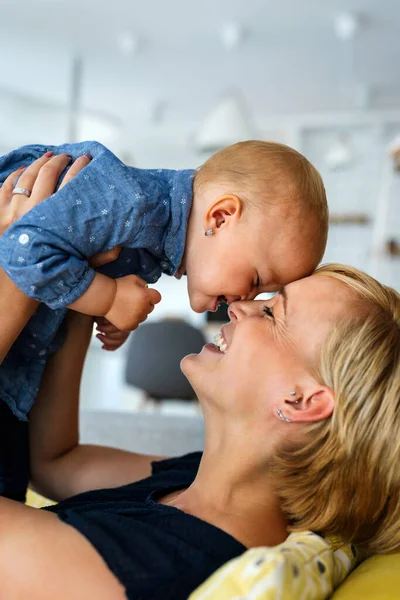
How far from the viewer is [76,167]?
1112mm

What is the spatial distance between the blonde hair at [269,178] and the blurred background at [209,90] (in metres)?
2.90

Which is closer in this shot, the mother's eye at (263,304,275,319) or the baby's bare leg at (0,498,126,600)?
the baby's bare leg at (0,498,126,600)

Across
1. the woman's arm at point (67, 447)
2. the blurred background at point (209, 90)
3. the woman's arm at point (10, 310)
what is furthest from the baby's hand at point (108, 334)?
the blurred background at point (209, 90)

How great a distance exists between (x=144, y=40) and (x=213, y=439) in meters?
4.92

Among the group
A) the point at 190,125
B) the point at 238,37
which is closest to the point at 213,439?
the point at 238,37

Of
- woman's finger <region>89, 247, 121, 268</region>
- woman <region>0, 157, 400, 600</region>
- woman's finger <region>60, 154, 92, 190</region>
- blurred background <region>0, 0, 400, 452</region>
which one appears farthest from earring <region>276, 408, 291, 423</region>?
blurred background <region>0, 0, 400, 452</region>

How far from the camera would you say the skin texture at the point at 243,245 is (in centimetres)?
120

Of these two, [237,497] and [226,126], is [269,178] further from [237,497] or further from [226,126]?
[226,126]

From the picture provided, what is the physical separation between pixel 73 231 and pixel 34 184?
131 millimetres

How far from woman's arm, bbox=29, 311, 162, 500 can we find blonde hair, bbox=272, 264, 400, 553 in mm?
472

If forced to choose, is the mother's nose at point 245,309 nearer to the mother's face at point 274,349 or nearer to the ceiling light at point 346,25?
the mother's face at point 274,349

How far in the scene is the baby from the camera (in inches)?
42.2

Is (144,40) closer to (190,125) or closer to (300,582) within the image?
(190,125)

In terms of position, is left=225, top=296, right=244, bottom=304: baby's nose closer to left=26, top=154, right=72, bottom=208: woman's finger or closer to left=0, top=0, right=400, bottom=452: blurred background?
left=26, top=154, right=72, bottom=208: woman's finger
